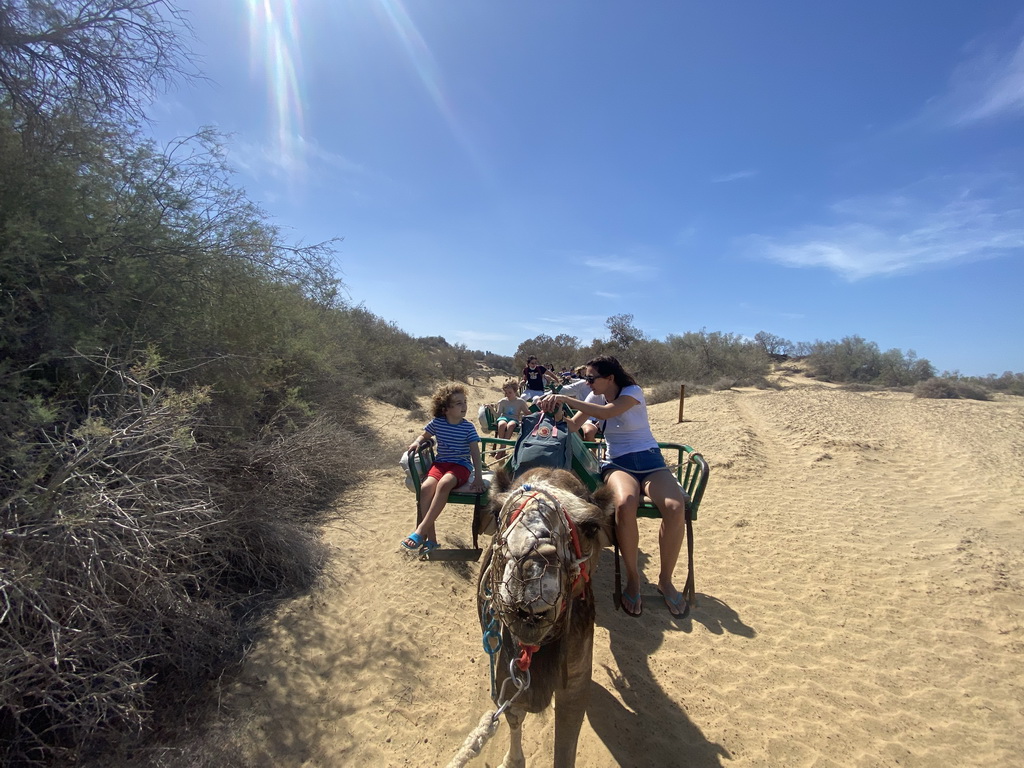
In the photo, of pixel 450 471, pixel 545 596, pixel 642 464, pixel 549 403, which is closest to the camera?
pixel 545 596

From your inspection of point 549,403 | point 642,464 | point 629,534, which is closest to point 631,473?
point 642,464

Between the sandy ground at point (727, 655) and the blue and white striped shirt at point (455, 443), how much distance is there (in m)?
1.12

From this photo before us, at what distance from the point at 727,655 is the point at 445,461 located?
266 cm

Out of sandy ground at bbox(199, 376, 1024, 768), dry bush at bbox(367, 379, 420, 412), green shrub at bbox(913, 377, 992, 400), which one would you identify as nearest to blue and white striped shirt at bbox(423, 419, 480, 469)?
sandy ground at bbox(199, 376, 1024, 768)

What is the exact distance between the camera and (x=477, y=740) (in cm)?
151

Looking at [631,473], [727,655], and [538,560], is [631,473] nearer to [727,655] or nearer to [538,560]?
[727,655]

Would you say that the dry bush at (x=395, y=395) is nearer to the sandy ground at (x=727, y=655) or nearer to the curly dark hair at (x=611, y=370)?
the sandy ground at (x=727, y=655)

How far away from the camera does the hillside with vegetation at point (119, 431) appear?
6.35 feet

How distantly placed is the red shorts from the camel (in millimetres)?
1704

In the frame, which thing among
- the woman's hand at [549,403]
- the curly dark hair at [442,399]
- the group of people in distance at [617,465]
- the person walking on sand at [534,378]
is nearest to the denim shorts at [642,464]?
the group of people in distance at [617,465]

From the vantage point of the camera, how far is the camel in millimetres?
1395

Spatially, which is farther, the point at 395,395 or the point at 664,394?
the point at 664,394

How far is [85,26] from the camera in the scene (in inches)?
139

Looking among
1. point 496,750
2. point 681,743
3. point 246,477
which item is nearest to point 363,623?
point 496,750
